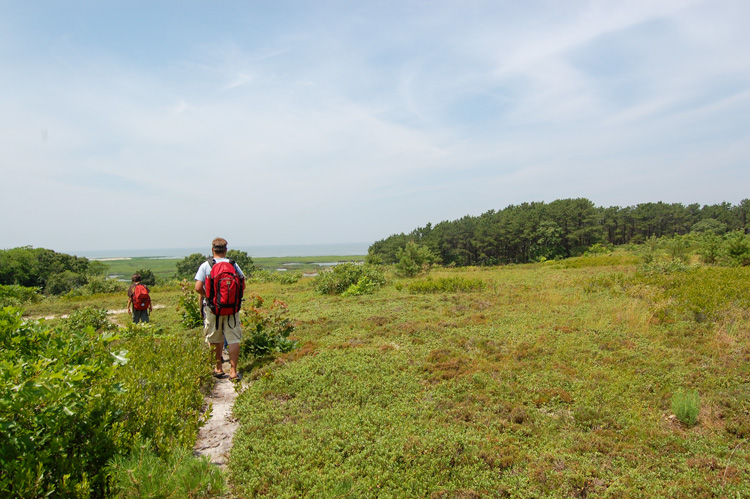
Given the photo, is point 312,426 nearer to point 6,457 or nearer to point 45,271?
point 6,457

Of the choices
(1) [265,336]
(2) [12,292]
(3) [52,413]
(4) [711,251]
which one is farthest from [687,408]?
(4) [711,251]

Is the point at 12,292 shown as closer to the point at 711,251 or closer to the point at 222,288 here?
the point at 222,288

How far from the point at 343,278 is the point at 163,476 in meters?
Result: 14.9

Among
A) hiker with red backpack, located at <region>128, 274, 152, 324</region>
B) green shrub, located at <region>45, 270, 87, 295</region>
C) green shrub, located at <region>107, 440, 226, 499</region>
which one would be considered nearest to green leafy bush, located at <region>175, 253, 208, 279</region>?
green shrub, located at <region>45, 270, 87, 295</region>

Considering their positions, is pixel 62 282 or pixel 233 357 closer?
pixel 233 357

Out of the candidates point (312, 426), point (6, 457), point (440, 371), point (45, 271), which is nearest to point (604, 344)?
point (440, 371)

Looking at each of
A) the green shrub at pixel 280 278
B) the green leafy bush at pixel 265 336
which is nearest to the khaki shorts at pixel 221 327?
the green leafy bush at pixel 265 336

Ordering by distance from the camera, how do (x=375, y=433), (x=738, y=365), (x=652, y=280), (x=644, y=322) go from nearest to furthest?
(x=375, y=433) < (x=738, y=365) < (x=644, y=322) < (x=652, y=280)

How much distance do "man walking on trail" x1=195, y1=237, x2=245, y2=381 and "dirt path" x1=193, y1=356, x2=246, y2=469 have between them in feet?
1.55

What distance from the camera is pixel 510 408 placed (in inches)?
190

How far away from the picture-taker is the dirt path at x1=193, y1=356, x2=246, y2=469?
4.09 metres

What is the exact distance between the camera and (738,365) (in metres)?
5.75

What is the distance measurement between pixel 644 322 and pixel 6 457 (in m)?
9.95

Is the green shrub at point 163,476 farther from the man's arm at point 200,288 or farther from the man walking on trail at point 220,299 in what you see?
the man's arm at point 200,288
